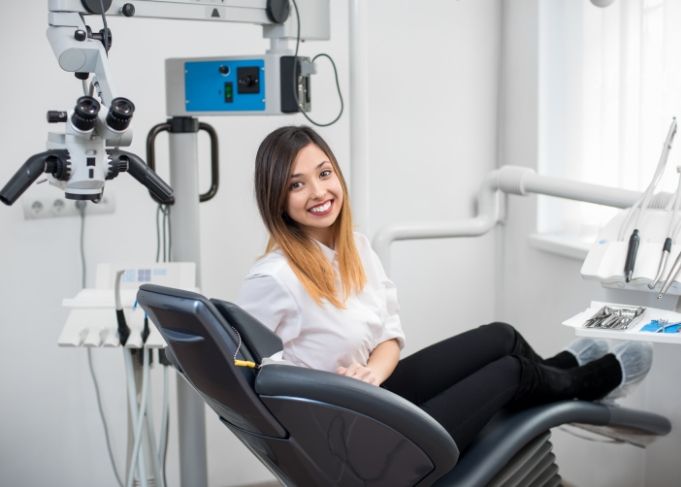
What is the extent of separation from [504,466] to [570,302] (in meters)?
1.07

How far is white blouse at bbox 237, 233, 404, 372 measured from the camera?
6.58 ft

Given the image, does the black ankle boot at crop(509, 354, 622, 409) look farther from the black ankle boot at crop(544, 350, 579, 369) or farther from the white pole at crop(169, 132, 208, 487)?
the white pole at crop(169, 132, 208, 487)

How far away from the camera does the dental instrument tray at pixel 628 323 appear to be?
6.22ft

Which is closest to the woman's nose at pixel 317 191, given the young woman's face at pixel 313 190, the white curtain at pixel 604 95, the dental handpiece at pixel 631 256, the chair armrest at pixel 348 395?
the young woman's face at pixel 313 190

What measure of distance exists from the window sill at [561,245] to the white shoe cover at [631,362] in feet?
1.61

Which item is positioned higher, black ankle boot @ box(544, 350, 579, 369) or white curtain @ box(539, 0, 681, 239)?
white curtain @ box(539, 0, 681, 239)

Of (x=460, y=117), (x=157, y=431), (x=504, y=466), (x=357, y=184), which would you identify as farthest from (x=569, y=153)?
(x=157, y=431)

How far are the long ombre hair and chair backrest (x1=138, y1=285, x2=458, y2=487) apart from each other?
0.40 meters

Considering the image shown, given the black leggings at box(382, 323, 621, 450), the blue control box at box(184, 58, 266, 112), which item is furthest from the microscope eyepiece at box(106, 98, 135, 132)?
the black leggings at box(382, 323, 621, 450)

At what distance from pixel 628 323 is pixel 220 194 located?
1.61 meters

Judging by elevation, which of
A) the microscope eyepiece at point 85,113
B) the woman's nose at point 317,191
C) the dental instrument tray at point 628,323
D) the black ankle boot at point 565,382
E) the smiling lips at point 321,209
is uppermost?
the microscope eyepiece at point 85,113

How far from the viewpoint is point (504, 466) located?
2.16 meters

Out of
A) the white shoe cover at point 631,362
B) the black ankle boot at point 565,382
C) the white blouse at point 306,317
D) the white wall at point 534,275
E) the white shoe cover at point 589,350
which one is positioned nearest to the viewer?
the white blouse at point 306,317

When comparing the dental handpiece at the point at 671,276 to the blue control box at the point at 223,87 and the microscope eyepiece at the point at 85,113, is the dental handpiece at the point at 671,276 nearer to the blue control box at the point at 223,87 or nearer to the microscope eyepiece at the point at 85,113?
the blue control box at the point at 223,87
